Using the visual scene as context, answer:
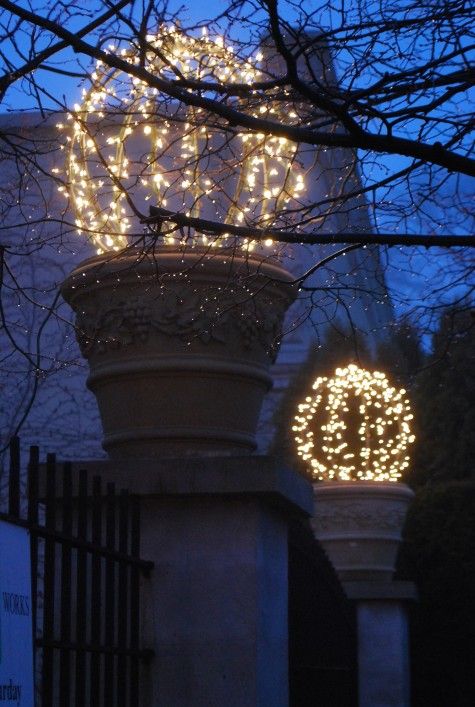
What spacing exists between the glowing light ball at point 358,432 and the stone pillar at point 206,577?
5443 millimetres

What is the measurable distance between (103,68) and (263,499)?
1935 mm

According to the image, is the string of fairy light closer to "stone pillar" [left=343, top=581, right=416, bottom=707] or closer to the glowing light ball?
"stone pillar" [left=343, top=581, right=416, bottom=707]

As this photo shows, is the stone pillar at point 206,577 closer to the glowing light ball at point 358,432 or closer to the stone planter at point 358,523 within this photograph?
the stone planter at point 358,523

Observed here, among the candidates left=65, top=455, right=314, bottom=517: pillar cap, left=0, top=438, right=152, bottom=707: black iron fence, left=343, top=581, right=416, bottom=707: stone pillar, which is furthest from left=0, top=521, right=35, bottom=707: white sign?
left=343, top=581, right=416, bottom=707: stone pillar

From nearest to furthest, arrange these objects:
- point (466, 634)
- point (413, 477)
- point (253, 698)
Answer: point (253, 698), point (466, 634), point (413, 477)

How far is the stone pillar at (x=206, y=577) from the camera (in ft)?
13.8

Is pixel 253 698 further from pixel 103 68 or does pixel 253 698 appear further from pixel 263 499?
Result: pixel 103 68

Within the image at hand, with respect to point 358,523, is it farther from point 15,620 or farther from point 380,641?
point 15,620

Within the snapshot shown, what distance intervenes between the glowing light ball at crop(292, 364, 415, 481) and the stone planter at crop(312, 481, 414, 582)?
245mm

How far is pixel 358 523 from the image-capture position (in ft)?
31.4

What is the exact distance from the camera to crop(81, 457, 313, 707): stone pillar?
4219mm

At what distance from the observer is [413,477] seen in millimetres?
17688

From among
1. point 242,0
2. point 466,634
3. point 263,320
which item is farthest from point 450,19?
point 466,634

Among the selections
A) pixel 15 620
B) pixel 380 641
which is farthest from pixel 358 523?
pixel 15 620
